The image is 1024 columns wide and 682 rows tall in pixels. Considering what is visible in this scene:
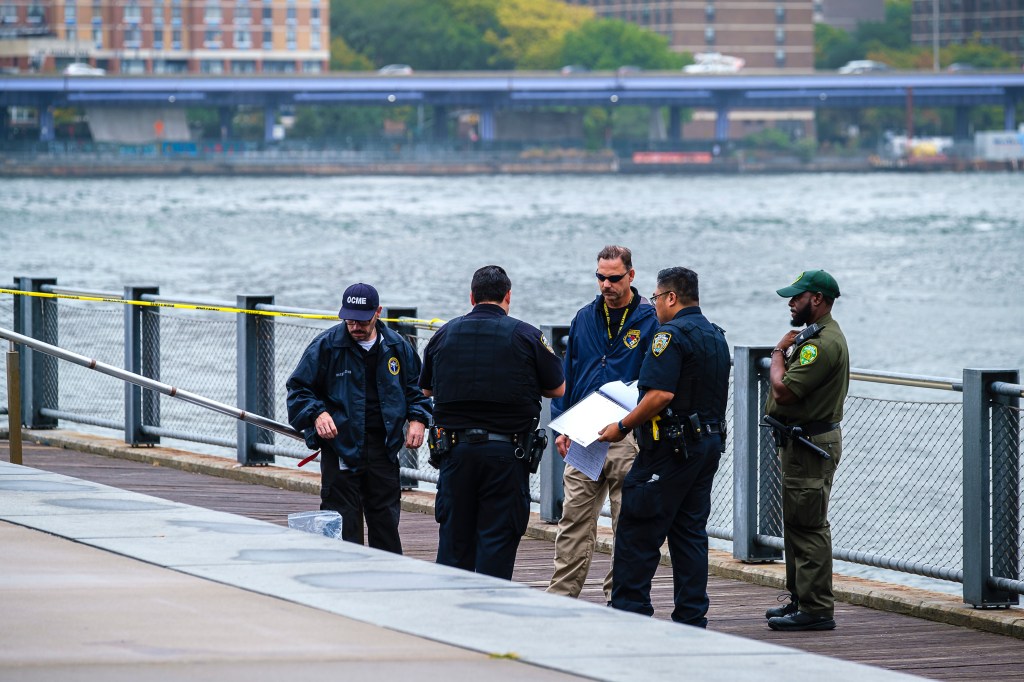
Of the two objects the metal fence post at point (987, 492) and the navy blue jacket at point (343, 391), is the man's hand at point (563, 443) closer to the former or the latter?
the navy blue jacket at point (343, 391)

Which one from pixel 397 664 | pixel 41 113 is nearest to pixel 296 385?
pixel 397 664

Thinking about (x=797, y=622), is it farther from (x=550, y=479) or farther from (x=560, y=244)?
(x=560, y=244)

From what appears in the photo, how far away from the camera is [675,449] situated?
742 centimetres

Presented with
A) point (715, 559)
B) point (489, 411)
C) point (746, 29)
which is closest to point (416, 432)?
point (489, 411)

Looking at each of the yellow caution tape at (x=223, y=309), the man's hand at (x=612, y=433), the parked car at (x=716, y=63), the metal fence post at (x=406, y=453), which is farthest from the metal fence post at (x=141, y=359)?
the parked car at (x=716, y=63)

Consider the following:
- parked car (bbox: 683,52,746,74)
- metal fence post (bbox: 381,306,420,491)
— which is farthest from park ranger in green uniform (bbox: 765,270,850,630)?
parked car (bbox: 683,52,746,74)

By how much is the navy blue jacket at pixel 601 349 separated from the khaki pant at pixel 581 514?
1.08 feet

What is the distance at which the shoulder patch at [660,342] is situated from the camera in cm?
737

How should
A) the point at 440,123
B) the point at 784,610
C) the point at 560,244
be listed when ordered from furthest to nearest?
the point at 440,123, the point at 560,244, the point at 784,610

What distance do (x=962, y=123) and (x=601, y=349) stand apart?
165 metres

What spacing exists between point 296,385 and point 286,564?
1528 millimetres

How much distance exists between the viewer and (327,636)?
18.9ft

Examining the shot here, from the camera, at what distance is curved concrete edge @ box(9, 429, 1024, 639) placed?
26.7 feet

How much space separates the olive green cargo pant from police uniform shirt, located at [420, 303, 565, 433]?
114 centimetres
